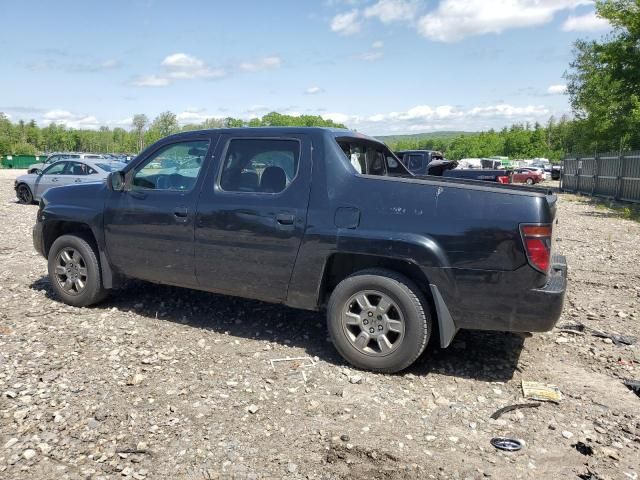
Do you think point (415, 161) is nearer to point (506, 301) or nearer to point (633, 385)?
point (633, 385)

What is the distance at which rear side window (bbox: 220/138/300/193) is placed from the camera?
462 cm

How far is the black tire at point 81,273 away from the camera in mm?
5590

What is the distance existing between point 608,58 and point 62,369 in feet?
89.7

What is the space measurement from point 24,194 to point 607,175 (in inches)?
944

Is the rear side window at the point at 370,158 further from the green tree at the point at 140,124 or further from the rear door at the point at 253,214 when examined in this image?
the green tree at the point at 140,124

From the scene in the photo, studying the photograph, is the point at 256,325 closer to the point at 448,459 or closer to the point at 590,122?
the point at 448,459

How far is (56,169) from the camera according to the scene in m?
17.1

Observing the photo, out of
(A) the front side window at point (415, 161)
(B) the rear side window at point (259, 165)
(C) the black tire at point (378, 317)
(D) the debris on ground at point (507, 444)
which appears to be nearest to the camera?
(D) the debris on ground at point (507, 444)

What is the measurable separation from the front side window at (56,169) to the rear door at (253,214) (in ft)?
45.9

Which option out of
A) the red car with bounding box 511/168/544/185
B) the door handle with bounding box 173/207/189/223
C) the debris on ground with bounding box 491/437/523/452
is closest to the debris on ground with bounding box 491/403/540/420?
the debris on ground with bounding box 491/437/523/452

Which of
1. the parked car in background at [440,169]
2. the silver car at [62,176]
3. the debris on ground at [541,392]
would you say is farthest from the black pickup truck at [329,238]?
the parked car in background at [440,169]

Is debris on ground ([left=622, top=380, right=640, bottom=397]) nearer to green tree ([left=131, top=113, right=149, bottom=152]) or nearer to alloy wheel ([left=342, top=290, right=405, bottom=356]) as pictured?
alloy wheel ([left=342, top=290, right=405, bottom=356])

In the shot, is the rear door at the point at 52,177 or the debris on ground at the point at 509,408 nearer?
the debris on ground at the point at 509,408

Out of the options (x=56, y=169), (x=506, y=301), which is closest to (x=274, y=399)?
(x=506, y=301)
